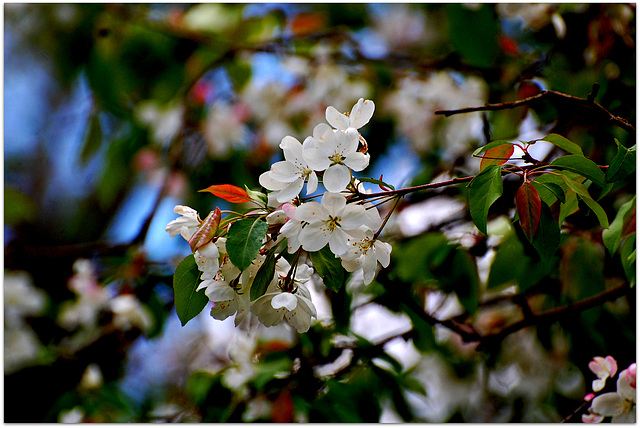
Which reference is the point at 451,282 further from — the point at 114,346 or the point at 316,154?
the point at 114,346

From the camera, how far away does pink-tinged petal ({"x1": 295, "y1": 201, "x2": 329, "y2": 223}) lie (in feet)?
1.58

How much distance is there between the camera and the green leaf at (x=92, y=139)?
1874 millimetres

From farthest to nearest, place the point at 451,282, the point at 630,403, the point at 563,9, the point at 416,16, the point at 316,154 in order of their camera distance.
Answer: the point at 416,16 → the point at 563,9 → the point at 451,282 → the point at 630,403 → the point at 316,154

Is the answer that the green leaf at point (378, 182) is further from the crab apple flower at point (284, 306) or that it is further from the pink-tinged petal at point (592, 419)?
the pink-tinged petal at point (592, 419)

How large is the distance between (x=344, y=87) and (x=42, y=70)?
181 cm

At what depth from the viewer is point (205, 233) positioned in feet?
1.60

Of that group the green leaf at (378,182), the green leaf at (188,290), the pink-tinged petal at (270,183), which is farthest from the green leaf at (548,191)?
the green leaf at (188,290)

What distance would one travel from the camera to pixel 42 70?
2.67 m

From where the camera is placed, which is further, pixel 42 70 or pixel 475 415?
pixel 42 70

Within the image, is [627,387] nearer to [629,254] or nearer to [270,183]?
[629,254]

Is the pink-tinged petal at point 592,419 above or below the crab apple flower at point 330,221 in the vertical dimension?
below

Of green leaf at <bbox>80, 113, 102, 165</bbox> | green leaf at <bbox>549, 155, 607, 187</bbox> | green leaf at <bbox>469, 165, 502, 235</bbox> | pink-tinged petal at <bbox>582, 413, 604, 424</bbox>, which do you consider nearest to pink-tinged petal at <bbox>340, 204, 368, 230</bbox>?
green leaf at <bbox>469, 165, 502, 235</bbox>

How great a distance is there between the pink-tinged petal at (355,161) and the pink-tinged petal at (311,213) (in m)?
0.05

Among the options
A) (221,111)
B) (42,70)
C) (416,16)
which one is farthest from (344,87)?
(42,70)
